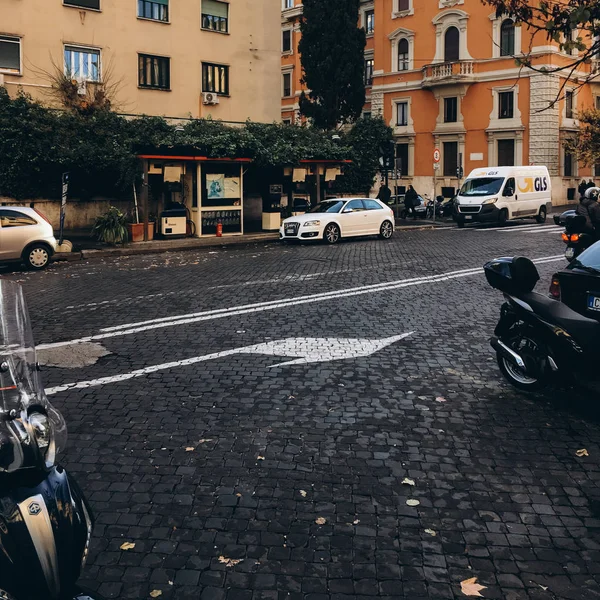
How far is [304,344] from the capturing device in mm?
8859

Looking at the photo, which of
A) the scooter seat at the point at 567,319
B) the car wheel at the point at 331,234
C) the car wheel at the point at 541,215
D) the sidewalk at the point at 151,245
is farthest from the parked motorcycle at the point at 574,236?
the car wheel at the point at 541,215

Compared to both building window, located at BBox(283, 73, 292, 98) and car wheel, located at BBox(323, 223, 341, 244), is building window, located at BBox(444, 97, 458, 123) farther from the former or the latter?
car wheel, located at BBox(323, 223, 341, 244)

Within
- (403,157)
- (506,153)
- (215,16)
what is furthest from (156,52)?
(506,153)

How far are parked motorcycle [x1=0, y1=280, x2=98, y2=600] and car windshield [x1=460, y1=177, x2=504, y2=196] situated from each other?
99.9ft

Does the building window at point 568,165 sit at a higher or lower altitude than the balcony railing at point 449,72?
lower

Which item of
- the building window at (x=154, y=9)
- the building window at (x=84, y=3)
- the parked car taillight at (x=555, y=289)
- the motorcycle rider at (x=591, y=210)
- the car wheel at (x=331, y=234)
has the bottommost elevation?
the parked car taillight at (x=555, y=289)

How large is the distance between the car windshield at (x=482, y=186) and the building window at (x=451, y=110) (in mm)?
17410

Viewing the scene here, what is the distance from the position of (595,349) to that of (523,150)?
139ft

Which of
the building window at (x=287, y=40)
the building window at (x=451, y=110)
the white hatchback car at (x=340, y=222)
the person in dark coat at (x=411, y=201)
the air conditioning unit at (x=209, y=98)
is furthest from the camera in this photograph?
the building window at (x=287, y=40)

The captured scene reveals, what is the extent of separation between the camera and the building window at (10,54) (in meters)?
26.1

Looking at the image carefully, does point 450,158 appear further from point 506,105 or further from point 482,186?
point 482,186

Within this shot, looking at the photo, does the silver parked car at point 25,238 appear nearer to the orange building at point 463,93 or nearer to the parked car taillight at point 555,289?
the parked car taillight at point 555,289

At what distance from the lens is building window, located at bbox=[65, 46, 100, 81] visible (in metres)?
27.6

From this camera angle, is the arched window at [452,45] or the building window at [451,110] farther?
the building window at [451,110]
